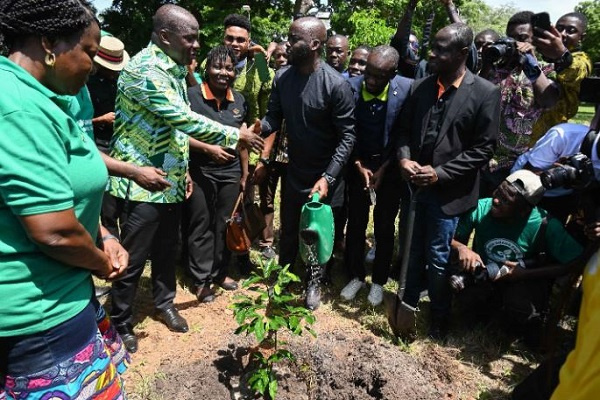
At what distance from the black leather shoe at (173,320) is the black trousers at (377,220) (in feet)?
5.09

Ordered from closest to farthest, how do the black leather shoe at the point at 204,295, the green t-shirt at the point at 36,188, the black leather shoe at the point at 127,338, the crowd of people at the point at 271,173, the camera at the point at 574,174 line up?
the green t-shirt at the point at 36,188
the crowd of people at the point at 271,173
the camera at the point at 574,174
the black leather shoe at the point at 127,338
the black leather shoe at the point at 204,295

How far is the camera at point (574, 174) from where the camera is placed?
2539 mm

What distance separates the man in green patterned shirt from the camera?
2.62 metres

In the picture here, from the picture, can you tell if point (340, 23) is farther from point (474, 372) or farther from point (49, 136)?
point (49, 136)

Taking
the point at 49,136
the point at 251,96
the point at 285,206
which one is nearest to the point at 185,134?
the point at 285,206

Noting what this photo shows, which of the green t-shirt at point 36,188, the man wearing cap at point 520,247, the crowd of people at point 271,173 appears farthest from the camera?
the man wearing cap at point 520,247

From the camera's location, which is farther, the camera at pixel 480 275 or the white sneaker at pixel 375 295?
the white sneaker at pixel 375 295

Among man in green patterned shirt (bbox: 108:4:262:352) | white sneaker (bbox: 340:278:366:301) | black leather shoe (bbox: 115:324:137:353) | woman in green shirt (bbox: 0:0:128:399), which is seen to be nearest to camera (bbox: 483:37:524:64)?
man in green patterned shirt (bbox: 108:4:262:352)

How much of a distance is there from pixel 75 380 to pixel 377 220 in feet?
9.08

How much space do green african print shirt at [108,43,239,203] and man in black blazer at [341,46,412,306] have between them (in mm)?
1255

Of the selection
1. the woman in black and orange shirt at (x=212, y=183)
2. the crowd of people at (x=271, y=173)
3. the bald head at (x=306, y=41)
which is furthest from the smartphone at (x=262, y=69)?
the bald head at (x=306, y=41)

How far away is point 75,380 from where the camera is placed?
4.64 ft

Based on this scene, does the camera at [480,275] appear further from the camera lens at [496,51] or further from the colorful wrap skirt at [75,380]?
the colorful wrap skirt at [75,380]

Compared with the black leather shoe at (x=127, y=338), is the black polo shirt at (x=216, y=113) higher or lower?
higher
